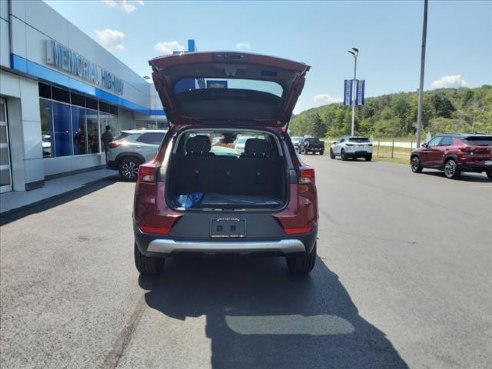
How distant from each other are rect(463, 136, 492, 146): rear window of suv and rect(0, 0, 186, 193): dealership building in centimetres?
1436

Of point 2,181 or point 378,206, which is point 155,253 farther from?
point 2,181

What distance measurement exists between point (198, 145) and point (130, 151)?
30.7ft

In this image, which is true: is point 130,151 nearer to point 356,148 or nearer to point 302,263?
point 302,263

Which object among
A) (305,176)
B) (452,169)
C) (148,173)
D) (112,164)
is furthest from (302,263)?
(452,169)

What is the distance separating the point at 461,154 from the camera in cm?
1486

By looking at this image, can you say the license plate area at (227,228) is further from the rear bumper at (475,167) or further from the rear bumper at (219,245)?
the rear bumper at (475,167)

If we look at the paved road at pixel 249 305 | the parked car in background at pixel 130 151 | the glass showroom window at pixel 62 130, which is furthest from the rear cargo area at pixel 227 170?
the glass showroom window at pixel 62 130

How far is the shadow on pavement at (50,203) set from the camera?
7.77 m

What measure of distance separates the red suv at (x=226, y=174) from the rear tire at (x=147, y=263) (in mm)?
11

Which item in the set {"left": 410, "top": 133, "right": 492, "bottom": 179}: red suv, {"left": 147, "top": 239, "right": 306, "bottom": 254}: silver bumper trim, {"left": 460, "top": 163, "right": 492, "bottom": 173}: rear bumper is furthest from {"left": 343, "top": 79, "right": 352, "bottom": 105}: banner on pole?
{"left": 147, "top": 239, "right": 306, "bottom": 254}: silver bumper trim

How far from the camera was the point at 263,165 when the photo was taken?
4.97m

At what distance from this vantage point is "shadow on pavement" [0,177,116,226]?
777 cm

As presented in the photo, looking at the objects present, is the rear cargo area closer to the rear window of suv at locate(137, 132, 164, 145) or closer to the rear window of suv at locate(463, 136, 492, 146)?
the rear window of suv at locate(137, 132, 164, 145)

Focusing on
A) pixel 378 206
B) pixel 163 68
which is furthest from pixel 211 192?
pixel 378 206
